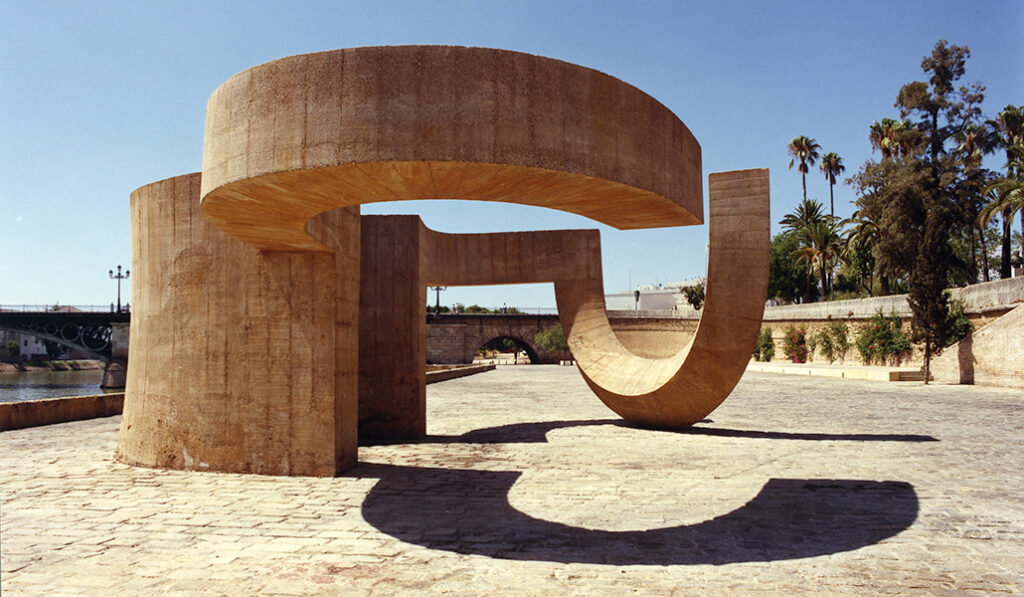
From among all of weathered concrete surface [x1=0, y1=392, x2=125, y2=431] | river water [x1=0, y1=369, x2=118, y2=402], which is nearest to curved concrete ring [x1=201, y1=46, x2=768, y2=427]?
weathered concrete surface [x1=0, y1=392, x2=125, y2=431]

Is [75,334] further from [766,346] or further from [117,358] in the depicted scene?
[766,346]

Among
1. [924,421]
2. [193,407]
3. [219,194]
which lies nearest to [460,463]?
[193,407]

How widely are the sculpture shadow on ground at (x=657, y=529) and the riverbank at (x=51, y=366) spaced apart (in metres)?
70.9

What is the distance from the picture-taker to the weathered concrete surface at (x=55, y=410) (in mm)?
12320

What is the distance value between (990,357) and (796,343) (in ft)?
47.7

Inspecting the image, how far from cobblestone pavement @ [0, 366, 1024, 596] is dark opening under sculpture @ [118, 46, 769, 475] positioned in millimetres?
840

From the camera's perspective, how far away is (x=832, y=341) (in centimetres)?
3225

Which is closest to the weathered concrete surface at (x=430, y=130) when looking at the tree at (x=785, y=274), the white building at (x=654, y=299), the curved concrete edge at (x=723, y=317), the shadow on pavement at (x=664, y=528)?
the shadow on pavement at (x=664, y=528)

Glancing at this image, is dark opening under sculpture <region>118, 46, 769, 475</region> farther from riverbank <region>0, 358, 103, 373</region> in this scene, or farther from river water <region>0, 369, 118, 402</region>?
riverbank <region>0, 358, 103, 373</region>

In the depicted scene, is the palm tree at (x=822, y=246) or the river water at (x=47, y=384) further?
the palm tree at (x=822, y=246)

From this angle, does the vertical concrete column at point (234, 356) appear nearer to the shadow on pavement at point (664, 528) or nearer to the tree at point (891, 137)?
the shadow on pavement at point (664, 528)

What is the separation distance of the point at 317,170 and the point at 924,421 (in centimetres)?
1299

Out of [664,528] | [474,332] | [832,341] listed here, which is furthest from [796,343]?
[664,528]

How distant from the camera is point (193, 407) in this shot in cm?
795
